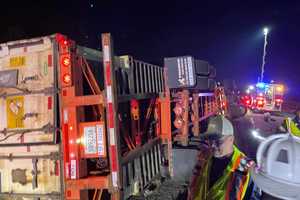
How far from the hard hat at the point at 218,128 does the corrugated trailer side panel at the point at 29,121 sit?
4.90m

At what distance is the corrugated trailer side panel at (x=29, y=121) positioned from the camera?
3998 mm

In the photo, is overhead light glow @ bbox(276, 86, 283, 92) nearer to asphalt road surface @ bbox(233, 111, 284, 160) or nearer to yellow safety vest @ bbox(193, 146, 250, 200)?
asphalt road surface @ bbox(233, 111, 284, 160)

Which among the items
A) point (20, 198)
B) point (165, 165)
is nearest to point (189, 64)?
point (165, 165)

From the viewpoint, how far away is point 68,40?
3869 mm

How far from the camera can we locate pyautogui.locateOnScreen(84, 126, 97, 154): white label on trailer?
3.78 meters

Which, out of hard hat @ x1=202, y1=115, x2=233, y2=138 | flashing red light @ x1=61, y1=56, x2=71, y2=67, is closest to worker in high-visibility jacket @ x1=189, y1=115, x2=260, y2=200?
hard hat @ x1=202, y1=115, x2=233, y2=138

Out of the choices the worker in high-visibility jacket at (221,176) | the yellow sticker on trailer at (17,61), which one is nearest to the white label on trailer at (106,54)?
the yellow sticker on trailer at (17,61)

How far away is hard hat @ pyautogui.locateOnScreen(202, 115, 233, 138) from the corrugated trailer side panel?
490 centimetres

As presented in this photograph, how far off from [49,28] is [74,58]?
22134mm

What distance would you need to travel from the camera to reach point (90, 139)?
3.78 metres

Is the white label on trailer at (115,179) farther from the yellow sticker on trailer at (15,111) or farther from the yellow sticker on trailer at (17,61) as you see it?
the yellow sticker on trailer at (17,61)

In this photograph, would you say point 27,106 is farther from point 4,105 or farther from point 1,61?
point 1,61

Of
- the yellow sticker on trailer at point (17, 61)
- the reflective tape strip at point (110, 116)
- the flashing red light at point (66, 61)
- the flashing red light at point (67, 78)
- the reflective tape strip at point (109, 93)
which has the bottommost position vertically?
the reflective tape strip at point (110, 116)

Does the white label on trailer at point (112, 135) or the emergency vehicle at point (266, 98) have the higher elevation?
the emergency vehicle at point (266, 98)
